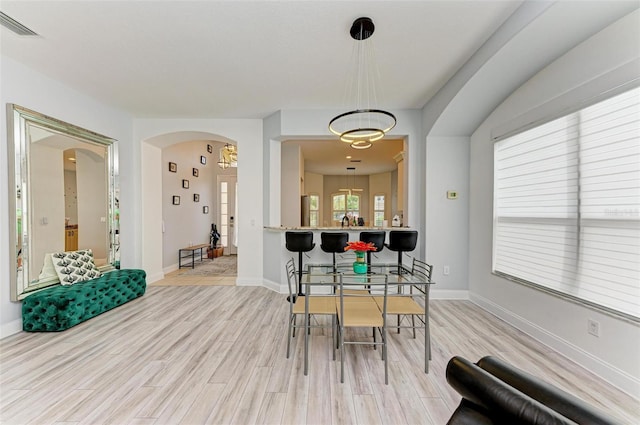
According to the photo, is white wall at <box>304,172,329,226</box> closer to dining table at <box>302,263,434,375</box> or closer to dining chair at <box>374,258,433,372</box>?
dining table at <box>302,263,434,375</box>

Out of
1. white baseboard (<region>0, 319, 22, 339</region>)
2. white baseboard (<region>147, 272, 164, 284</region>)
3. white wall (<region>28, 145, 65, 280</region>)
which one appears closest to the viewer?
white baseboard (<region>0, 319, 22, 339</region>)

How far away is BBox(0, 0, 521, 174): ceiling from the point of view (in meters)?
2.14

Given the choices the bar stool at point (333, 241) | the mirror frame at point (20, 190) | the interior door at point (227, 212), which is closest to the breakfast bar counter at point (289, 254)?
the bar stool at point (333, 241)

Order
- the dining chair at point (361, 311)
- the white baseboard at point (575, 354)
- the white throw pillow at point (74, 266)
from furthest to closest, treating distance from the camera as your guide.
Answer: the white throw pillow at point (74, 266) → the dining chair at point (361, 311) → the white baseboard at point (575, 354)

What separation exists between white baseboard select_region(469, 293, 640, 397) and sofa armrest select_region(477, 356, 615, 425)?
5.67ft

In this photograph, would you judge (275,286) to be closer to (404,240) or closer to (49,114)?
(404,240)

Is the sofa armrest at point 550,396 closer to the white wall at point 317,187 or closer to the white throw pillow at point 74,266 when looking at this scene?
the white throw pillow at point 74,266

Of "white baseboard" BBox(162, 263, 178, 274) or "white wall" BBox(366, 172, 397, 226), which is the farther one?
"white wall" BBox(366, 172, 397, 226)

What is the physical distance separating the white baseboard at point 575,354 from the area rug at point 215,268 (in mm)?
4793

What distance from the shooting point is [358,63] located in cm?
289

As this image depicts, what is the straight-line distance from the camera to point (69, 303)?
2904 mm

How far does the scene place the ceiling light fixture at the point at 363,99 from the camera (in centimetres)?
234

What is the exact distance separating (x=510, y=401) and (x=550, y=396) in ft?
0.76

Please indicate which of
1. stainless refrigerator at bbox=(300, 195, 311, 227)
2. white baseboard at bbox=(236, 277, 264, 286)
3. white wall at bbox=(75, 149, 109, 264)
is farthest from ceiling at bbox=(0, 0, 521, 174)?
stainless refrigerator at bbox=(300, 195, 311, 227)
